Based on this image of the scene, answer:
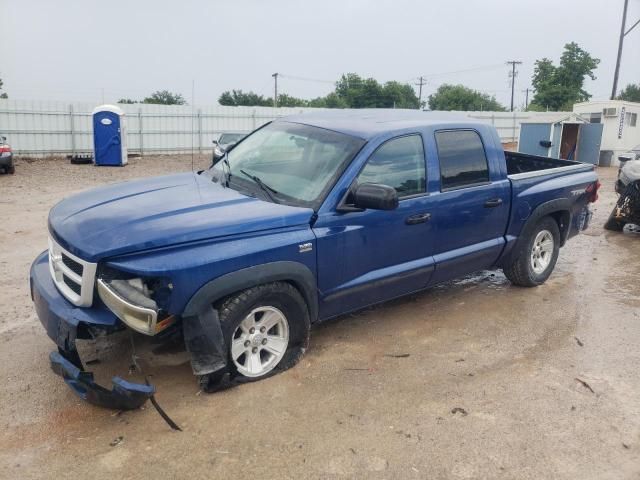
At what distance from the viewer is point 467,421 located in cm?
354

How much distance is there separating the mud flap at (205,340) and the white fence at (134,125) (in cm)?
1452

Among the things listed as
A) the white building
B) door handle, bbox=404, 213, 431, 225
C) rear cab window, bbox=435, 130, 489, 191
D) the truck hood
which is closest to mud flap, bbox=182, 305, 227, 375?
the truck hood

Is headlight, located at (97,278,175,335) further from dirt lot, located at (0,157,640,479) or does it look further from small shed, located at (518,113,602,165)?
small shed, located at (518,113,602,165)

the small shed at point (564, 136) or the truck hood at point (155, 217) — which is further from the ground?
the small shed at point (564, 136)

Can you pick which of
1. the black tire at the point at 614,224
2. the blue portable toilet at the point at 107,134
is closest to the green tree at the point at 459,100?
the blue portable toilet at the point at 107,134

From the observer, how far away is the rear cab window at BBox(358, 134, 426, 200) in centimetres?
430

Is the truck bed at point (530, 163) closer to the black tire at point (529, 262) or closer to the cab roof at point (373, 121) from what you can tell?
the black tire at point (529, 262)

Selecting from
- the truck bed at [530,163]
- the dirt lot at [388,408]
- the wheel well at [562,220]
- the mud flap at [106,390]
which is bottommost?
the dirt lot at [388,408]

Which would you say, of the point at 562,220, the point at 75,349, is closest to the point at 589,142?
the point at 562,220

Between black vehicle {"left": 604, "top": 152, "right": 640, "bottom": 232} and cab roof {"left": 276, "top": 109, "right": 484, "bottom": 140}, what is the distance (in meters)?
4.59

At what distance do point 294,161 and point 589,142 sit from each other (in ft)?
65.9

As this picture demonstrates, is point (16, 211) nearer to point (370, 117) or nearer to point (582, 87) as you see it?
point (370, 117)

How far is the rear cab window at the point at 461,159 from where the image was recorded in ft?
15.7

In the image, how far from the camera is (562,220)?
20.4ft
